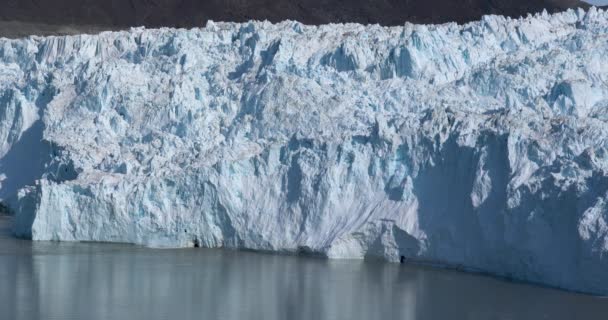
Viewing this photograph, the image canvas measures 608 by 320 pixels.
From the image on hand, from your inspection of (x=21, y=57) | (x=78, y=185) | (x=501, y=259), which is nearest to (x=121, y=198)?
(x=78, y=185)

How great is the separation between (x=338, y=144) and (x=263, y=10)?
3712cm

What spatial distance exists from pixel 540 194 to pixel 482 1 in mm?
41276

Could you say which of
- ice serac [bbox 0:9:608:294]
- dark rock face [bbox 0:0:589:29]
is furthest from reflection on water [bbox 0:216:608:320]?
dark rock face [bbox 0:0:589:29]

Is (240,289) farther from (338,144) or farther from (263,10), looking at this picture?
(263,10)

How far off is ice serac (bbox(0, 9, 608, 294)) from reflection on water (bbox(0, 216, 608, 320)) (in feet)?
1.40

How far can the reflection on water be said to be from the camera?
13.9 metres

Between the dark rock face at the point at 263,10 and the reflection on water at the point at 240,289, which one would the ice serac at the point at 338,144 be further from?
the dark rock face at the point at 263,10

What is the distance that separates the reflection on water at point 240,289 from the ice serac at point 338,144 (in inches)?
16.8

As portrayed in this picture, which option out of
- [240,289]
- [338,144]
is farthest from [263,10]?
[240,289]

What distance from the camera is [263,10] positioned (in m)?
53.7

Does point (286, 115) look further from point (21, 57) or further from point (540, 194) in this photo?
point (21, 57)

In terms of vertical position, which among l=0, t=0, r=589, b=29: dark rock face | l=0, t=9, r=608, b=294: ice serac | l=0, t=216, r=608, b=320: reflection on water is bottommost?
l=0, t=216, r=608, b=320: reflection on water

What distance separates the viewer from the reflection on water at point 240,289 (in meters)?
13.9

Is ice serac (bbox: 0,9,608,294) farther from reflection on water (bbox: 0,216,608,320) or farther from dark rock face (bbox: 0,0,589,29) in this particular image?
dark rock face (bbox: 0,0,589,29)
